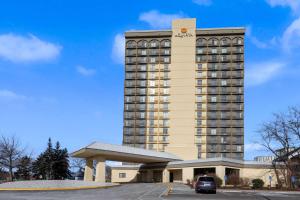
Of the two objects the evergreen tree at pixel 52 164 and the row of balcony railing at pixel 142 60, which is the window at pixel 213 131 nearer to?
the row of balcony railing at pixel 142 60

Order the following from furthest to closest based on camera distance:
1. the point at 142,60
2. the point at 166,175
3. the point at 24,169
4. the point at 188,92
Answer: the point at 142,60, the point at 188,92, the point at 24,169, the point at 166,175

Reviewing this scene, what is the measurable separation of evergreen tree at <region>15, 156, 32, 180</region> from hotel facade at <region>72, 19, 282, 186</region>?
24.9m

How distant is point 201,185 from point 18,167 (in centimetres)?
7275

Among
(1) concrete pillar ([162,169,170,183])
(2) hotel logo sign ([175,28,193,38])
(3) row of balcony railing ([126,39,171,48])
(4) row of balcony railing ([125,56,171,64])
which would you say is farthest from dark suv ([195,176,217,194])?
(3) row of balcony railing ([126,39,171,48])

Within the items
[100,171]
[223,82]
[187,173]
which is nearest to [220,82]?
[223,82]

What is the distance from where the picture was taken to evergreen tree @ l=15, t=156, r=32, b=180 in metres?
103

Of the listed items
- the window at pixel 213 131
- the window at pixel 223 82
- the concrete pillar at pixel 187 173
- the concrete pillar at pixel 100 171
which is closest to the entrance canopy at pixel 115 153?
the concrete pillar at pixel 100 171

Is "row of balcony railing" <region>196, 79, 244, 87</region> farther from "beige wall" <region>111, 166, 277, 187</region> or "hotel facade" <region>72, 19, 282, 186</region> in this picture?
"beige wall" <region>111, 166, 277, 187</region>

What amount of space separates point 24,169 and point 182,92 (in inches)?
1765

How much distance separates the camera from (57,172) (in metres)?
100

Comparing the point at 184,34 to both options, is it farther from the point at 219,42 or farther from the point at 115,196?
the point at 115,196

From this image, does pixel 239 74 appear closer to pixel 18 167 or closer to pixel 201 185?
pixel 18 167

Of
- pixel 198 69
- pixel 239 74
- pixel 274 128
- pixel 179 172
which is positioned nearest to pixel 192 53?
pixel 198 69

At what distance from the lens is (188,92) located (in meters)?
125
